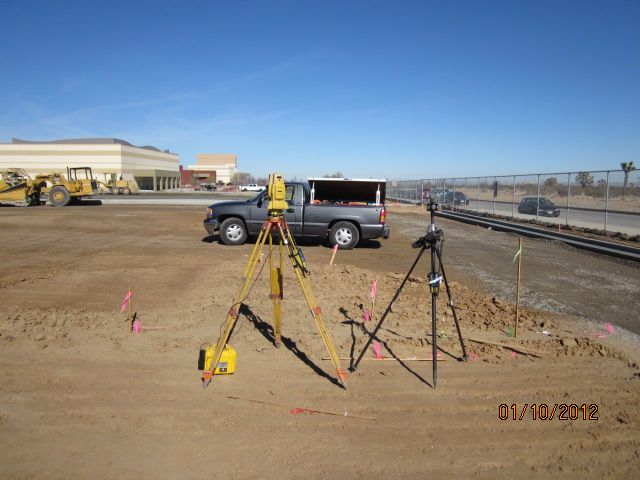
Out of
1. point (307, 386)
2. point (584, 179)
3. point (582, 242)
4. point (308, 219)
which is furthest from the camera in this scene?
point (584, 179)

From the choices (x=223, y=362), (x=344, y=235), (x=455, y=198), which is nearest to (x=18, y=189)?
(x=344, y=235)

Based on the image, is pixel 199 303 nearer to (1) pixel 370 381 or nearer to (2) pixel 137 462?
(1) pixel 370 381

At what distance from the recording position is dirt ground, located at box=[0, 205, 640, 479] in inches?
128

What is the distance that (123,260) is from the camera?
10.2m

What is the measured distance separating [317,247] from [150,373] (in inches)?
338

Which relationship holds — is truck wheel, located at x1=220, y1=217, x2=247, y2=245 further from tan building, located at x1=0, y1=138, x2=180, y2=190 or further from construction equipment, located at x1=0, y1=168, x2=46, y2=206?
tan building, located at x1=0, y1=138, x2=180, y2=190

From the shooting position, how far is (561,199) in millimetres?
18766

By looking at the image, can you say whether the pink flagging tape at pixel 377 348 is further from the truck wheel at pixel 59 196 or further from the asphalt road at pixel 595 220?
the truck wheel at pixel 59 196

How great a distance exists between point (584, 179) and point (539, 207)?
8.29ft

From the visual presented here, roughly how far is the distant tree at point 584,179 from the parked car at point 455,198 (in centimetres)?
1026

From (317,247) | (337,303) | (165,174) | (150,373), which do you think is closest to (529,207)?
(317,247)

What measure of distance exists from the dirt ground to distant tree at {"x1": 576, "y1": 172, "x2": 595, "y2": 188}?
10.3 metres

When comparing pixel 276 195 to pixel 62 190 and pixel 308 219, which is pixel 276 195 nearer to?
pixel 308 219

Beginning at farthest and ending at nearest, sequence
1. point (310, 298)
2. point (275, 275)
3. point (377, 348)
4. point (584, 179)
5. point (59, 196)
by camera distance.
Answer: point (59, 196) < point (584, 179) < point (377, 348) < point (275, 275) < point (310, 298)
